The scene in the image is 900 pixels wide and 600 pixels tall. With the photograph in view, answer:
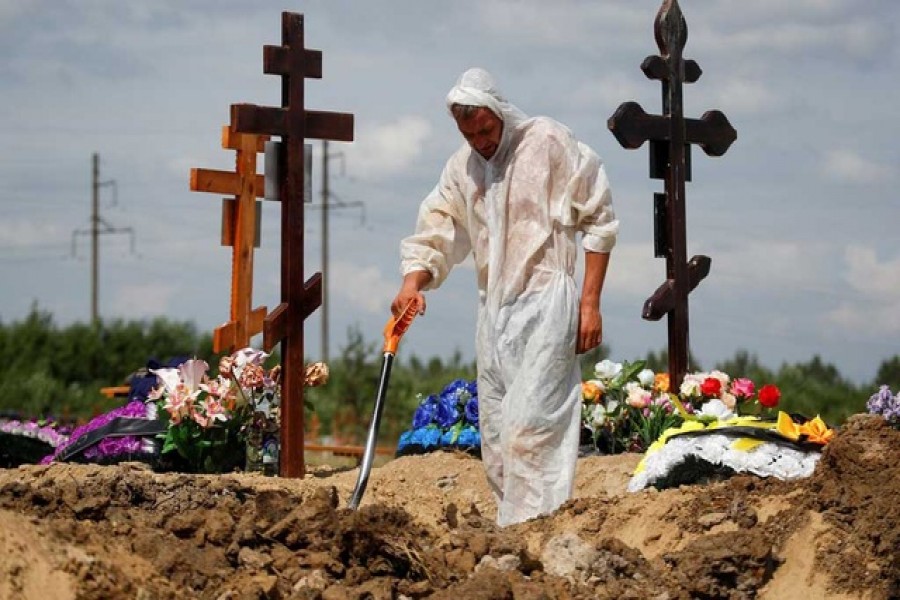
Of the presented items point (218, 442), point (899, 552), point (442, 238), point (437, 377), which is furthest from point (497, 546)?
point (437, 377)

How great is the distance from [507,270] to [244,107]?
323 cm

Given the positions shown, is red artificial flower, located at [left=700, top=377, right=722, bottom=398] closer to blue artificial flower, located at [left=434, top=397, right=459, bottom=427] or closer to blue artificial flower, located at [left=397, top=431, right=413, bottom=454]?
blue artificial flower, located at [left=434, top=397, right=459, bottom=427]

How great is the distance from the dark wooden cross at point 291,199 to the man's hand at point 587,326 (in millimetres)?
3203

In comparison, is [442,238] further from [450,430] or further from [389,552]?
[450,430]

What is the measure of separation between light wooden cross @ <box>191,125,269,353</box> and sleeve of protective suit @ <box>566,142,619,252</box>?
352 centimetres

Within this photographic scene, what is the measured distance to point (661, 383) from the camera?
10078 millimetres

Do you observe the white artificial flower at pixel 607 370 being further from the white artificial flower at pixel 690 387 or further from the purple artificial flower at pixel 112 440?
the purple artificial flower at pixel 112 440

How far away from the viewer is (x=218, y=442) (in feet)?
31.2

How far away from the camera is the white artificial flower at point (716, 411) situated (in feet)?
29.6

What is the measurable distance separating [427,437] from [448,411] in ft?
0.68

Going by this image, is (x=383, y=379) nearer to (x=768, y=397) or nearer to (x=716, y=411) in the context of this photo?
(x=716, y=411)

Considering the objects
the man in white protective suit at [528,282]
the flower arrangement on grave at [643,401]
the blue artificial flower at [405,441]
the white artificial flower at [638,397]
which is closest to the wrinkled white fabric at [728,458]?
the man in white protective suit at [528,282]

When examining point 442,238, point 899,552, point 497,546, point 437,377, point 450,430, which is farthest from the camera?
point 437,377

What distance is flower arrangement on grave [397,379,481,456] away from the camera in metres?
9.92
